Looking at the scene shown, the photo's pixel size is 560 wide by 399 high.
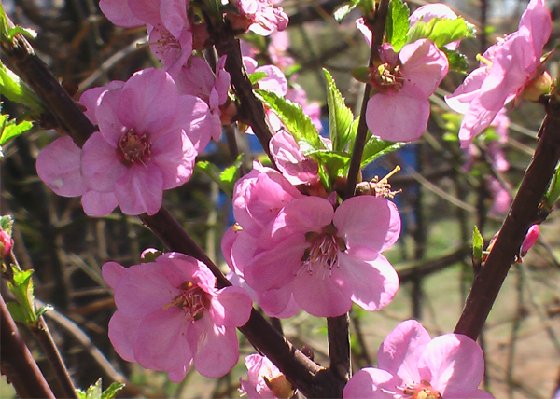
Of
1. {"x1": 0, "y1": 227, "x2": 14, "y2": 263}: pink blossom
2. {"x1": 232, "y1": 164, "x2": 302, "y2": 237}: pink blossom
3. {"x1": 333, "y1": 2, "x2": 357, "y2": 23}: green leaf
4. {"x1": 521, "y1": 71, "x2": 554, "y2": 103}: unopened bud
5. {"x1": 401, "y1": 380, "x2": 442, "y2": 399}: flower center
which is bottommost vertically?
{"x1": 401, "y1": 380, "x2": 442, "y2": 399}: flower center

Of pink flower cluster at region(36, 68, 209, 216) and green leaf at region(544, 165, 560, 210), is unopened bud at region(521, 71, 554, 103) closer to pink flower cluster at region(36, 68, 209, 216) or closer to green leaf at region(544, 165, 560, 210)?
green leaf at region(544, 165, 560, 210)

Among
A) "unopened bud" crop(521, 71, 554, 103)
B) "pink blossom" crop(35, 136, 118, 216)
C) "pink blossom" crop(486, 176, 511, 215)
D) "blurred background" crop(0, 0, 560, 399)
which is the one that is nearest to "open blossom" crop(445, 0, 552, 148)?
"unopened bud" crop(521, 71, 554, 103)

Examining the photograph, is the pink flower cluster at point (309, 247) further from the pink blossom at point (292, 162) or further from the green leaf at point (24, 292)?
the green leaf at point (24, 292)

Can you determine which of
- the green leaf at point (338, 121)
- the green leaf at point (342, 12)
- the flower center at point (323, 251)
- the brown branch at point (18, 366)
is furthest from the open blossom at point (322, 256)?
the brown branch at point (18, 366)

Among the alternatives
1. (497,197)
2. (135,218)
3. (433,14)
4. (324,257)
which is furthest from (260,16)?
(497,197)

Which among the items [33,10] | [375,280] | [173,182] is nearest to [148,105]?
[173,182]

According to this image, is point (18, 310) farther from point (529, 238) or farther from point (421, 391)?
point (529, 238)
